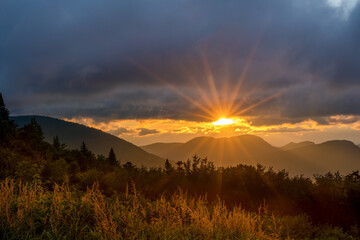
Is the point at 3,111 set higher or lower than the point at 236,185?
higher

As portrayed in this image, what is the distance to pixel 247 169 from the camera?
55.4ft

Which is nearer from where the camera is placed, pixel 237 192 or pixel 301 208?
pixel 301 208

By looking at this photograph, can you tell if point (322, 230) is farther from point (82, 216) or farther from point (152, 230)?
point (82, 216)

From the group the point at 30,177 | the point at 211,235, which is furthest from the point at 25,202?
the point at 30,177

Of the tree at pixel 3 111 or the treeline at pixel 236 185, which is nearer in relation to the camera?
the treeline at pixel 236 185

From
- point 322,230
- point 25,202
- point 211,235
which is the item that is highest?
point 25,202

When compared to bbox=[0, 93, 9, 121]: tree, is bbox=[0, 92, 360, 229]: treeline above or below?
below

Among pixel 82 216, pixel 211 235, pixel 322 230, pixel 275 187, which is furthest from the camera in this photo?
pixel 275 187

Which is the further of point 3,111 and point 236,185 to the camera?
point 3,111

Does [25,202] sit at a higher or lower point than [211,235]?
higher

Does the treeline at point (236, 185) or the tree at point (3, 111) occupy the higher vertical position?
the tree at point (3, 111)

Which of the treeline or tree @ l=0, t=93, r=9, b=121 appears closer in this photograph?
the treeline

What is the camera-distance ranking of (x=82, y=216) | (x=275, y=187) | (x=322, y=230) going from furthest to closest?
(x=275, y=187), (x=322, y=230), (x=82, y=216)

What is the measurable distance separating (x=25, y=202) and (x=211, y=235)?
15.2 feet
